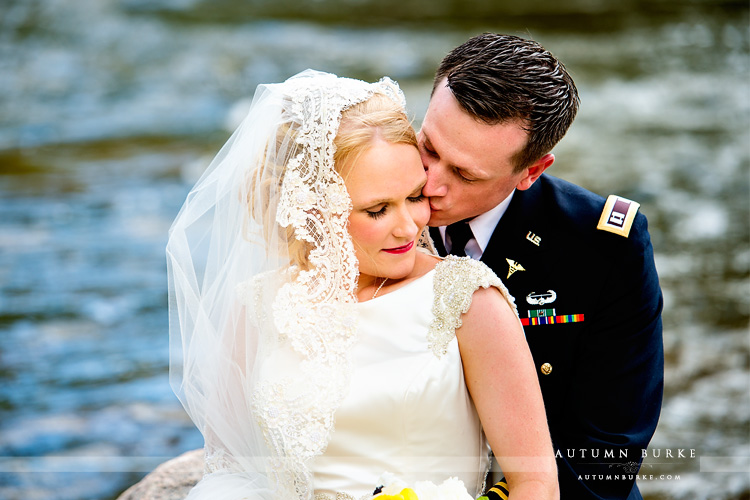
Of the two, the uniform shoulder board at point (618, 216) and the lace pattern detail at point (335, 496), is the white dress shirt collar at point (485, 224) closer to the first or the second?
the uniform shoulder board at point (618, 216)

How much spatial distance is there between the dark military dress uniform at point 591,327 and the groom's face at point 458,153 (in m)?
0.29

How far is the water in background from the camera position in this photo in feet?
18.4

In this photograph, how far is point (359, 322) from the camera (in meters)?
2.44

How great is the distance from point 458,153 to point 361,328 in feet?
2.12

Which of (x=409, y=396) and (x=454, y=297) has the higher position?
(x=454, y=297)

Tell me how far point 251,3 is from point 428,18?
4147 mm

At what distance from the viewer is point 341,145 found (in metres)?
2.34

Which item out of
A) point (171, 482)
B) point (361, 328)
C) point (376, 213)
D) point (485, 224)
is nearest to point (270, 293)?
point (361, 328)

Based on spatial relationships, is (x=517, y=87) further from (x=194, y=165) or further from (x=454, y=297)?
(x=194, y=165)

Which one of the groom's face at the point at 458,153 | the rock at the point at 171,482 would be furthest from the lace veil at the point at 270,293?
the rock at the point at 171,482

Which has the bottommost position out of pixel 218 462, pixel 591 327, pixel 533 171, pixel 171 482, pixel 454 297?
pixel 171 482

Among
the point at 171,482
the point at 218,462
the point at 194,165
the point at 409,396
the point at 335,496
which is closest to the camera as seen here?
the point at 409,396

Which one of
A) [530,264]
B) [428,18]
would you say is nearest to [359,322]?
[530,264]

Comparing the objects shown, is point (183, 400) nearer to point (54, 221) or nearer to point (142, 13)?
point (54, 221)
